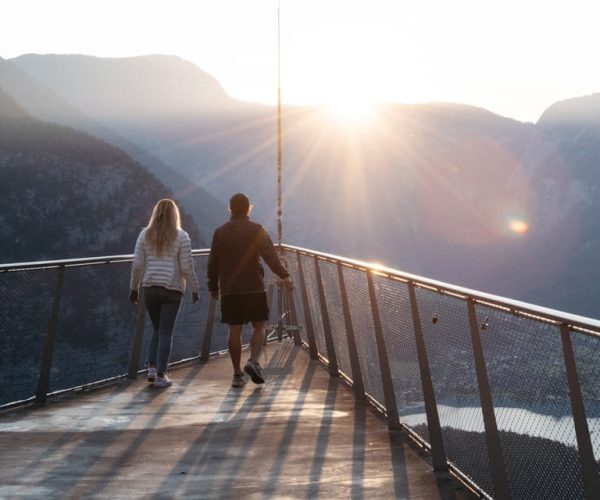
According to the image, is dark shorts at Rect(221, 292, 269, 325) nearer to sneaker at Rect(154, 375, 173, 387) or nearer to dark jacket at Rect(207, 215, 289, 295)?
dark jacket at Rect(207, 215, 289, 295)

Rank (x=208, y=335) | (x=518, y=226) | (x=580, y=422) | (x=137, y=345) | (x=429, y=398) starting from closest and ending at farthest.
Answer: (x=580, y=422)
(x=429, y=398)
(x=137, y=345)
(x=208, y=335)
(x=518, y=226)

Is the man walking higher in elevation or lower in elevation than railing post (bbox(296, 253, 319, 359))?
higher

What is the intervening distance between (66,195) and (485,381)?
98.0 meters

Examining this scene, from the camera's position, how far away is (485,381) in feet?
12.6

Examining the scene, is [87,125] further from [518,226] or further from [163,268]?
[163,268]

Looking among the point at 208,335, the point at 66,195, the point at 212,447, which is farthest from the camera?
the point at 66,195

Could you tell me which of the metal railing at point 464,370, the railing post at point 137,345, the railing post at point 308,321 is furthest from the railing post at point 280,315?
the railing post at point 137,345

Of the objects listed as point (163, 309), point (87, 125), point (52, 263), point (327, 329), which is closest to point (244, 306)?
point (163, 309)

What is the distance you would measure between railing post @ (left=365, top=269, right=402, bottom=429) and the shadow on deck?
13 cm

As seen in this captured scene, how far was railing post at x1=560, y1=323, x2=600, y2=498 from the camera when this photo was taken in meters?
2.76

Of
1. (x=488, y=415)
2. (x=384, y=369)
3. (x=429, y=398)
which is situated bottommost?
(x=384, y=369)

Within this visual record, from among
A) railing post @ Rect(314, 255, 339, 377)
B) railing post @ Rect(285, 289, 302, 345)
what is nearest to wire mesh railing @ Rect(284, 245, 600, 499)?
railing post @ Rect(314, 255, 339, 377)

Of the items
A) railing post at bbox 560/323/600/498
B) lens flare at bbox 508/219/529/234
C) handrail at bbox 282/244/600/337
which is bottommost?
lens flare at bbox 508/219/529/234

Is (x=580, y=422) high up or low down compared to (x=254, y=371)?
up
